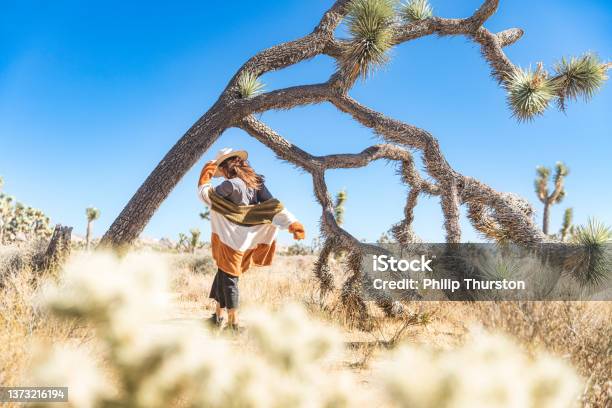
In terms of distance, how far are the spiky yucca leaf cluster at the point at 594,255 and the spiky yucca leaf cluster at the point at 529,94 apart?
1814 mm

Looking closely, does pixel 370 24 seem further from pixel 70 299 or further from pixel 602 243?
pixel 70 299

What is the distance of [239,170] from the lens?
603cm

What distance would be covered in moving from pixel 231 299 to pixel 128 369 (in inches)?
199

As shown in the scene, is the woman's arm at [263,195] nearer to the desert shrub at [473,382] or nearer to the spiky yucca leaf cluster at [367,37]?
the spiky yucca leaf cluster at [367,37]

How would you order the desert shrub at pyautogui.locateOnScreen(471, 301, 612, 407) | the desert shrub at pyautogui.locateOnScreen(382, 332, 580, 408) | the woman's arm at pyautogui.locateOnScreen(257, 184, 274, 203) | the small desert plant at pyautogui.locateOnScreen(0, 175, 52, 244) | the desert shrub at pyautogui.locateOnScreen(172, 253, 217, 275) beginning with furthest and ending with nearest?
the small desert plant at pyautogui.locateOnScreen(0, 175, 52, 244)
the desert shrub at pyautogui.locateOnScreen(172, 253, 217, 275)
the woman's arm at pyautogui.locateOnScreen(257, 184, 274, 203)
the desert shrub at pyautogui.locateOnScreen(471, 301, 612, 407)
the desert shrub at pyautogui.locateOnScreen(382, 332, 580, 408)

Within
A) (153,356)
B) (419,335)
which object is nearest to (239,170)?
(419,335)

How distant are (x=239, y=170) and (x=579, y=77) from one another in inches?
223

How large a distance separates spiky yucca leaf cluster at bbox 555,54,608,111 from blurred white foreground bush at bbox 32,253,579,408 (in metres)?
8.09

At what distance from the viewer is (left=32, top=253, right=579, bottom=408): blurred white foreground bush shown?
23.5 inches

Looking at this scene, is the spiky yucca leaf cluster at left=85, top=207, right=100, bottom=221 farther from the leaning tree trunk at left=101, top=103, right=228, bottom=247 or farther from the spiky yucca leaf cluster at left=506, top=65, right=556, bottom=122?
the spiky yucca leaf cluster at left=506, top=65, right=556, bottom=122

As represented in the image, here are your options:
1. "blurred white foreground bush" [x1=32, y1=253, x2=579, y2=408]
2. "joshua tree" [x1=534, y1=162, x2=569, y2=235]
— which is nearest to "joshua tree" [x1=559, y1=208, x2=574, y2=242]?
"joshua tree" [x1=534, y1=162, x2=569, y2=235]

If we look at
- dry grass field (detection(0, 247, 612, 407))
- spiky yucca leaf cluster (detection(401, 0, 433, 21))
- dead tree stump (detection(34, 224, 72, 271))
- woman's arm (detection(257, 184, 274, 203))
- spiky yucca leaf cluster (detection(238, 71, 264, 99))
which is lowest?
dry grass field (detection(0, 247, 612, 407))

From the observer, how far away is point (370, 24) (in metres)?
6.74

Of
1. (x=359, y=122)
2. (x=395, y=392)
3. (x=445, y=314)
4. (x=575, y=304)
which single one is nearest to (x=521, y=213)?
(x=445, y=314)
